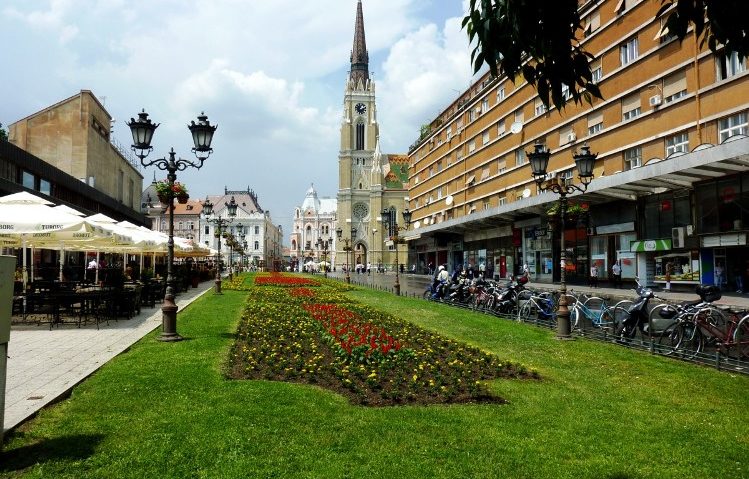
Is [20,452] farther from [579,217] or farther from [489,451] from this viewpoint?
[579,217]

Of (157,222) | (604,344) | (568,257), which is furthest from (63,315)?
(157,222)

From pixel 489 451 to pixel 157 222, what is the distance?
115 meters

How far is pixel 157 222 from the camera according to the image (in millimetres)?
110875

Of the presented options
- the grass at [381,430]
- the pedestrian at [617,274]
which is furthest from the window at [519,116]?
the grass at [381,430]

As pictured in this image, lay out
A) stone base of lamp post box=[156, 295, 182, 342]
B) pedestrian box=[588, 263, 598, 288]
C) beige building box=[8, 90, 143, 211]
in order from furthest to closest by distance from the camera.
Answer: beige building box=[8, 90, 143, 211] < pedestrian box=[588, 263, 598, 288] < stone base of lamp post box=[156, 295, 182, 342]

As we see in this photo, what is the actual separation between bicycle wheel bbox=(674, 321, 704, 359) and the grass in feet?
3.56

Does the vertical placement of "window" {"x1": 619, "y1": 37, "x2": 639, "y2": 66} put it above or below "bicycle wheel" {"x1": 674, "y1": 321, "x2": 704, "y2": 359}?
above

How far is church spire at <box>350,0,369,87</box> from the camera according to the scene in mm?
121156

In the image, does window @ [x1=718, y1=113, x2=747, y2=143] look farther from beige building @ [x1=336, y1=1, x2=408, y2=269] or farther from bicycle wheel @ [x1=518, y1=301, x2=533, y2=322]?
beige building @ [x1=336, y1=1, x2=408, y2=269]

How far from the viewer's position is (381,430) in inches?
216

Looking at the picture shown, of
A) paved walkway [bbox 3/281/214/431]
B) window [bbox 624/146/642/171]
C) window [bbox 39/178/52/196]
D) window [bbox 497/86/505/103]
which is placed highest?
window [bbox 497/86/505/103]

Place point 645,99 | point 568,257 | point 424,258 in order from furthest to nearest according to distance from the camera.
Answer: point 424,258, point 568,257, point 645,99

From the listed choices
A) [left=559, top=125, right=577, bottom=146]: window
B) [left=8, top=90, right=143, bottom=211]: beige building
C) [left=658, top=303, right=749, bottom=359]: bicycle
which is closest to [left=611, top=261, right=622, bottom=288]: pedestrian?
[left=559, top=125, right=577, bottom=146]: window

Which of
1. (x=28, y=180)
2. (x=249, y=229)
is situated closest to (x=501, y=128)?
(x=28, y=180)
